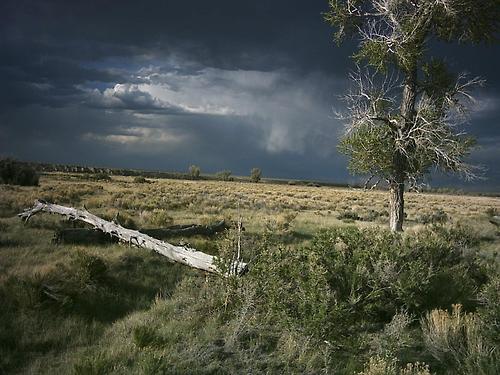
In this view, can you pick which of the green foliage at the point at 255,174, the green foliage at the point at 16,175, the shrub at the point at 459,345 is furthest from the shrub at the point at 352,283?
the green foliage at the point at 255,174

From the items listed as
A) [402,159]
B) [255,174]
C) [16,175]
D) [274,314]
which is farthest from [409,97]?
[255,174]

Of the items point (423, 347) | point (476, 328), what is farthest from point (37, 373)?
point (476, 328)

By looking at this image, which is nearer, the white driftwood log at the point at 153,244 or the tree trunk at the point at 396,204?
the white driftwood log at the point at 153,244

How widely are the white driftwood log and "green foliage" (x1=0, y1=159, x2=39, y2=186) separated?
22.4 meters

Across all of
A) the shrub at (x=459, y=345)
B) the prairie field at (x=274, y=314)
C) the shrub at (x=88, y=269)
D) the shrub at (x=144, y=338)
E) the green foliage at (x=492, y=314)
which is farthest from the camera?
the shrub at (x=88, y=269)

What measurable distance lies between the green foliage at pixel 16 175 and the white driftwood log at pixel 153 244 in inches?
881

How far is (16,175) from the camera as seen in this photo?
3700 centimetres

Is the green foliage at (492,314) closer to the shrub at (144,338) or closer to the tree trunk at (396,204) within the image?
the shrub at (144,338)

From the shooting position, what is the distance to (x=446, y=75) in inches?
512

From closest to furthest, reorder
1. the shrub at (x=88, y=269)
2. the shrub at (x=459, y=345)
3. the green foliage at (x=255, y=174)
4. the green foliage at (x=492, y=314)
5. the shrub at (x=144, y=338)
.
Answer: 1. the shrub at (x=459, y=345)
2. the green foliage at (x=492, y=314)
3. the shrub at (x=144, y=338)
4. the shrub at (x=88, y=269)
5. the green foliage at (x=255, y=174)

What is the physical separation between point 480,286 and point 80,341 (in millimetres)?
7784

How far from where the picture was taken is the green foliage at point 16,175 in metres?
36.7

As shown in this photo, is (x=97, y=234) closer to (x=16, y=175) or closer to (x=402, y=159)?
(x=402, y=159)

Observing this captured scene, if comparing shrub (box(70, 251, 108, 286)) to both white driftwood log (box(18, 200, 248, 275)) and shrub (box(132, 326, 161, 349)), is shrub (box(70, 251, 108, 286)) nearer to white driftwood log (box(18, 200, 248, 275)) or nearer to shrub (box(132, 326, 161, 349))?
white driftwood log (box(18, 200, 248, 275))
